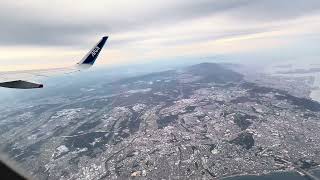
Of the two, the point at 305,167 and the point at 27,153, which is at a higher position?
the point at 27,153

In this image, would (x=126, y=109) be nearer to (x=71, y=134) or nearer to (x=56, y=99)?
(x=71, y=134)

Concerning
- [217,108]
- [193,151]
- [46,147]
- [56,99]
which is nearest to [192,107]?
[217,108]

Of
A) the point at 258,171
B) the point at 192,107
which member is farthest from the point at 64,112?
the point at 258,171

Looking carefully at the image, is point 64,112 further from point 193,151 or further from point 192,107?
point 193,151

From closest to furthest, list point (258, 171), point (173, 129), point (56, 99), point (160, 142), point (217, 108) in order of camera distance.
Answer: point (258, 171) < point (160, 142) < point (173, 129) < point (217, 108) < point (56, 99)

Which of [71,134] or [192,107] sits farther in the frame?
[192,107]

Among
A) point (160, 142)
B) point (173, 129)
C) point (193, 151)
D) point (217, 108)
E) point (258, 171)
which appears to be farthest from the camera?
point (217, 108)

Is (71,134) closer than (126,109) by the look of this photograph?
Yes

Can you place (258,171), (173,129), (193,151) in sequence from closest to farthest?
1. (258,171)
2. (193,151)
3. (173,129)

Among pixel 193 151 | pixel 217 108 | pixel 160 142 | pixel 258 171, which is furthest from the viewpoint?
pixel 217 108

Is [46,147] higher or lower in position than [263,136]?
higher
